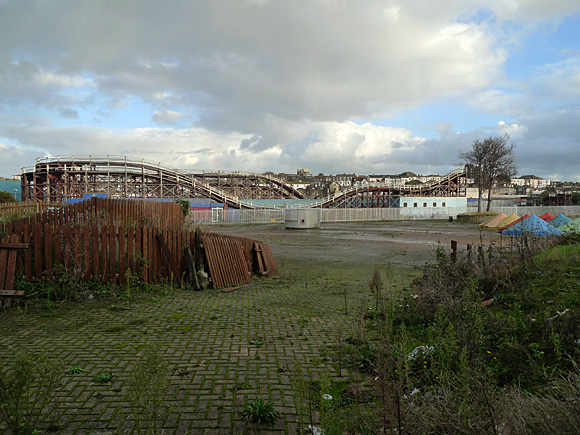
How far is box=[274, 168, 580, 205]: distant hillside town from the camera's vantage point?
7688cm

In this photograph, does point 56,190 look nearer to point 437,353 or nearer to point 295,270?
point 295,270

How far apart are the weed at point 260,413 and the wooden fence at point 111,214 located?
7661 millimetres

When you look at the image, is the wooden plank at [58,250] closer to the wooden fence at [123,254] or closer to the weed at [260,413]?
the wooden fence at [123,254]

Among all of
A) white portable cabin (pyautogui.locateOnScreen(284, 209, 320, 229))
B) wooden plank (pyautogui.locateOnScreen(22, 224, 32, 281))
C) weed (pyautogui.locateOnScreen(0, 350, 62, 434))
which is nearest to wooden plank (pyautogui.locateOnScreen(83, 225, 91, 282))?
wooden plank (pyautogui.locateOnScreen(22, 224, 32, 281))

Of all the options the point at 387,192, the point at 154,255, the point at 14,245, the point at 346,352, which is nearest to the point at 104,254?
the point at 154,255

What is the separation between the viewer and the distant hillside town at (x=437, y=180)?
7688cm

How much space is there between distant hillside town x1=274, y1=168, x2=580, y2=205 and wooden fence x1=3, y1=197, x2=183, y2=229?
52.9m

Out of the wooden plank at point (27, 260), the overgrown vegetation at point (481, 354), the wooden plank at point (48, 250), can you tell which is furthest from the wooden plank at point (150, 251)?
the overgrown vegetation at point (481, 354)

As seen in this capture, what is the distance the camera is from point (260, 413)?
3271mm

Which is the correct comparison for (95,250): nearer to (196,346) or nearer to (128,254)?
(128,254)

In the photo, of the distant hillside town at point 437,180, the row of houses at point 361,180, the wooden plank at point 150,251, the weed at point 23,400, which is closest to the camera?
the weed at point 23,400

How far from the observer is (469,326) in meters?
4.13

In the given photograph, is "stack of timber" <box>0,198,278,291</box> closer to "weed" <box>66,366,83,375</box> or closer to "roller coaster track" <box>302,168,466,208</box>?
"weed" <box>66,366,83,375</box>

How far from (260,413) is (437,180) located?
260ft
